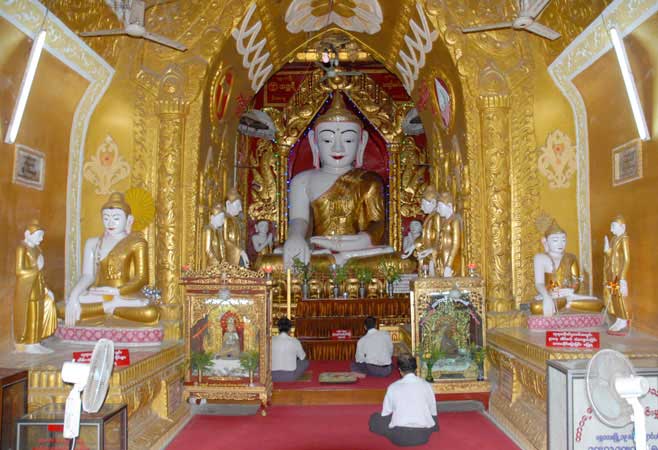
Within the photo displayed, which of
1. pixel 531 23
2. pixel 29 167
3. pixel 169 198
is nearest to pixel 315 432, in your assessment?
pixel 169 198

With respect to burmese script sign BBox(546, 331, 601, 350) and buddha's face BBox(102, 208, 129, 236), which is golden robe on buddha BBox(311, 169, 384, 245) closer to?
buddha's face BBox(102, 208, 129, 236)

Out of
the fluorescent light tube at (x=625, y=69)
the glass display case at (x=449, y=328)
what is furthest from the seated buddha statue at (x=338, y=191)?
the fluorescent light tube at (x=625, y=69)

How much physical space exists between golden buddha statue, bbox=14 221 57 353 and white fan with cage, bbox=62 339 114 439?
1.93m

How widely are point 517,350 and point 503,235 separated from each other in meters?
1.72

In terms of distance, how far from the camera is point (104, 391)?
3494 mm

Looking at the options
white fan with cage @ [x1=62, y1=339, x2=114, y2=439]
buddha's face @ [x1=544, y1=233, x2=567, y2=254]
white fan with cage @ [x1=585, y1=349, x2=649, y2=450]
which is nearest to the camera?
white fan with cage @ [x1=585, y1=349, x2=649, y2=450]

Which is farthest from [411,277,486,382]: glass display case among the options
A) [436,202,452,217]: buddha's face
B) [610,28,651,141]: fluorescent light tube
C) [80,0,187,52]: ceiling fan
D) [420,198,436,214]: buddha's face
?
[80,0,187,52]: ceiling fan

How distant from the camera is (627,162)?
5953 millimetres

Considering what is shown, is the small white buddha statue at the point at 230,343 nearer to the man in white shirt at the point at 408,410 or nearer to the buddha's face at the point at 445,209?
the man in white shirt at the point at 408,410

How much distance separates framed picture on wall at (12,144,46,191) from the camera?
537 centimetres

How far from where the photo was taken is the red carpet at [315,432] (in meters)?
5.00

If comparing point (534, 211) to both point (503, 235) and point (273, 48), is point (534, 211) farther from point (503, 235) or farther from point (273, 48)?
point (273, 48)

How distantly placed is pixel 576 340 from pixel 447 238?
2.49m

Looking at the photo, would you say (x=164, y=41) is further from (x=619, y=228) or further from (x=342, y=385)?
(x=619, y=228)
